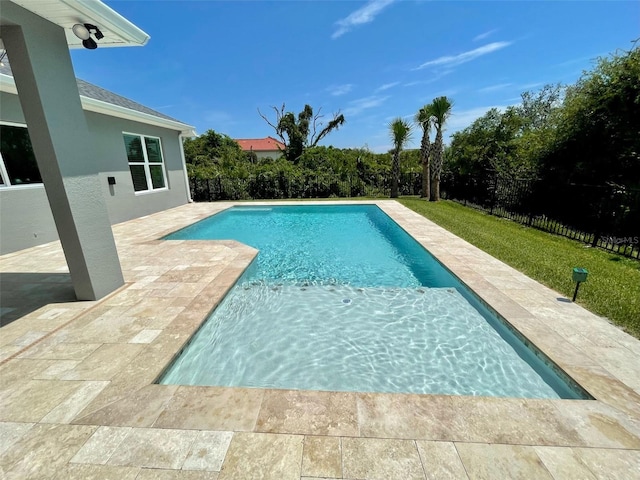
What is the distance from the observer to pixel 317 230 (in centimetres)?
889

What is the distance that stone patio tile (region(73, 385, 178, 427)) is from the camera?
1.86 meters

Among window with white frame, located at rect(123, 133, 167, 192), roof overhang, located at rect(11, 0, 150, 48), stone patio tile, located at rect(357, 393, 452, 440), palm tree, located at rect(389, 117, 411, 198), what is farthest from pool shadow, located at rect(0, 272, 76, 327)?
palm tree, located at rect(389, 117, 411, 198)

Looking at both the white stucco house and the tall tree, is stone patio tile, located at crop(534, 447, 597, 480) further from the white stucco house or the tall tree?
the tall tree

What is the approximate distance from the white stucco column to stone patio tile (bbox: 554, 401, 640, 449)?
504 cm

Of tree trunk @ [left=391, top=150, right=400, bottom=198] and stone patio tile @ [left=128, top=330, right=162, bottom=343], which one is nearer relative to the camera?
stone patio tile @ [left=128, top=330, right=162, bottom=343]

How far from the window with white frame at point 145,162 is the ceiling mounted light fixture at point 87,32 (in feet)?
21.6

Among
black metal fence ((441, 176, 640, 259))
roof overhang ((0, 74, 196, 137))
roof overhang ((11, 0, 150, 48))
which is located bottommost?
black metal fence ((441, 176, 640, 259))

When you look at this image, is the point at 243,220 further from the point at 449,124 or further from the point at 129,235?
the point at 449,124

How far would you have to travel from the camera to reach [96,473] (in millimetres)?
1524

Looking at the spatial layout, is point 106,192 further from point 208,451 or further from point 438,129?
point 438,129

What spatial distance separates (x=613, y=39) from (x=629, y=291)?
373 inches

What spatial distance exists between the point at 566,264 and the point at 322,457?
17.8ft

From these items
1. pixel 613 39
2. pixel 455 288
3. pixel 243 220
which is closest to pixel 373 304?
pixel 455 288

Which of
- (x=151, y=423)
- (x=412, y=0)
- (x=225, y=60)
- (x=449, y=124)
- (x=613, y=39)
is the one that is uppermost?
(x=225, y=60)
